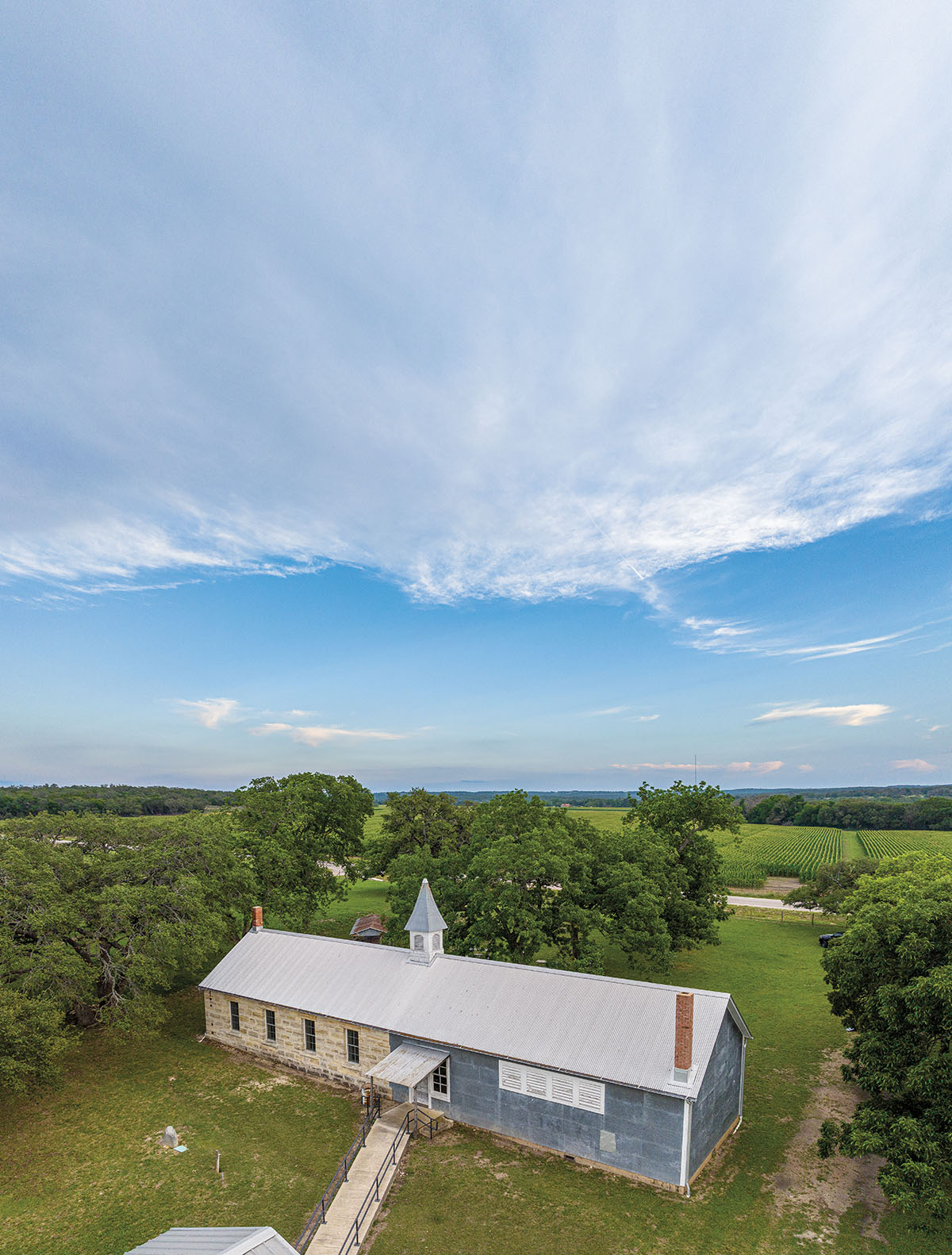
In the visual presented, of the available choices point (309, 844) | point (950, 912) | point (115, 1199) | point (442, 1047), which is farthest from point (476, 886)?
point (950, 912)

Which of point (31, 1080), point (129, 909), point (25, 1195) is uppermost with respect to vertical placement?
point (129, 909)

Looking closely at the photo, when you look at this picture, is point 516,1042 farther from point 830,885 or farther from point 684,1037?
point 830,885

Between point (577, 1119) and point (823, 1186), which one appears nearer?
point (823, 1186)

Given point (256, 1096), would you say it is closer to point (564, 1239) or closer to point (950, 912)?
point (564, 1239)

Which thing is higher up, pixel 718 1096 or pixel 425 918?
pixel 425 918

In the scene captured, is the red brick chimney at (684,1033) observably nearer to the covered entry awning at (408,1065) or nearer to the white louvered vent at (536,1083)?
the white louvered vent at (536,1083)

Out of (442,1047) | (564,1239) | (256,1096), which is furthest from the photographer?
(256,1096)

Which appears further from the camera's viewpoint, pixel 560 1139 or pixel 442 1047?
pixel 442 1047

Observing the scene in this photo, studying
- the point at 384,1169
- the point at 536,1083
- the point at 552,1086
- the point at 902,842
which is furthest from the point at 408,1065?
Answer: the point at 902,842

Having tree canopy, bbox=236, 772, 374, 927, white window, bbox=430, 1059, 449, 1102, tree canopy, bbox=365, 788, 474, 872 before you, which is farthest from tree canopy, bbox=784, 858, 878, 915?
white window, bbox=430, 1059, 449, 1102
